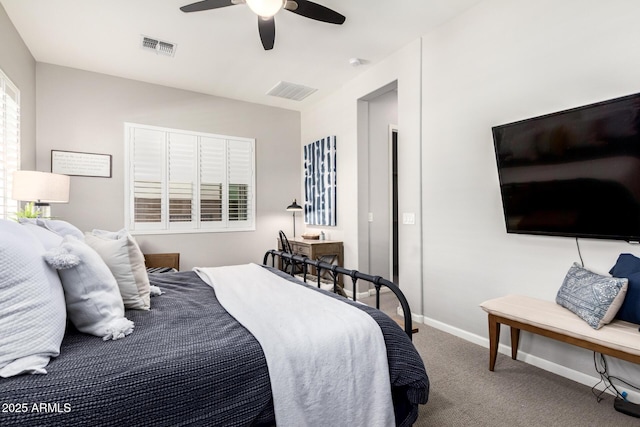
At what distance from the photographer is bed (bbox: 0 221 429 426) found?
0.92 meters

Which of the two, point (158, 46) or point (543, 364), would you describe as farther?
point (158, 46)

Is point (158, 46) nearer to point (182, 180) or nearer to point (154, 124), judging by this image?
point (154, 124)

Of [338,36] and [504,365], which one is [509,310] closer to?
[504,365]

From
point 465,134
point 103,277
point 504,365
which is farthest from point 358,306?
point 465,134

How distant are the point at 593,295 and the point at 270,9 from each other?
2.72m

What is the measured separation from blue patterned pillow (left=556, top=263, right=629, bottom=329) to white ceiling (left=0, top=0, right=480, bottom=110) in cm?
239

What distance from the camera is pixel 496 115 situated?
8.87ft

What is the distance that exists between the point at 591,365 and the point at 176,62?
4.75m

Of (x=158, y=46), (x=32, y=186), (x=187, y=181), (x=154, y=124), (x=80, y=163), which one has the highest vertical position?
(x=158, y=46)

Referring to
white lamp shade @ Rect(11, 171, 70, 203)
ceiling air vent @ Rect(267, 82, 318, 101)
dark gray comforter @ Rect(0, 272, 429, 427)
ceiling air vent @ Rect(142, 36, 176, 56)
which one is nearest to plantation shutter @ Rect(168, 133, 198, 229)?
ceiling air vent @ Rect(142, 36, 176, 56)

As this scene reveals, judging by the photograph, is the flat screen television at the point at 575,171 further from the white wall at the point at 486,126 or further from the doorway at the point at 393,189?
the doorway at the point at 393,189

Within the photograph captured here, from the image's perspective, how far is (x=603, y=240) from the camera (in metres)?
2.10

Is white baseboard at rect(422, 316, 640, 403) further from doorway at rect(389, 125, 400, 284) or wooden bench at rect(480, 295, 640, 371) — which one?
doorway at rect(389, 125, 400, 284)

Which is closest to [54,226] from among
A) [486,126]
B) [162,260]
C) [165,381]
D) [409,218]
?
[165,381]
